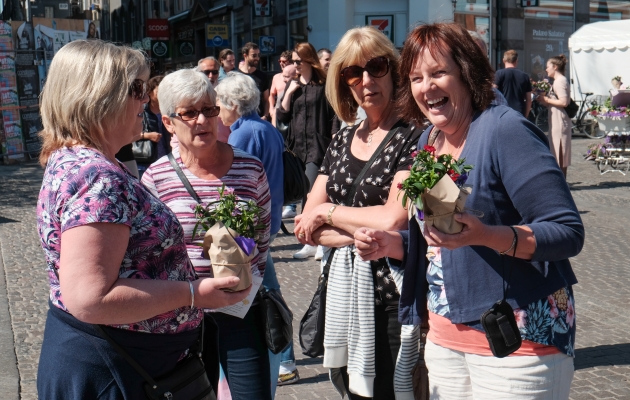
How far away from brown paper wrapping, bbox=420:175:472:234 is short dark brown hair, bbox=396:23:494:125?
0.51m

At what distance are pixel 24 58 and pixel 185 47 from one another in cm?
1760

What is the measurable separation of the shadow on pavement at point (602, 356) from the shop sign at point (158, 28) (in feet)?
111

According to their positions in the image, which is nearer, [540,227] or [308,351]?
[540,227]

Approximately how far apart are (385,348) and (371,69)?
44.5 inches

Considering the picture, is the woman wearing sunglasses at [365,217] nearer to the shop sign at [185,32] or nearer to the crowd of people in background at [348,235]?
the crowd of people in background at [348,235]

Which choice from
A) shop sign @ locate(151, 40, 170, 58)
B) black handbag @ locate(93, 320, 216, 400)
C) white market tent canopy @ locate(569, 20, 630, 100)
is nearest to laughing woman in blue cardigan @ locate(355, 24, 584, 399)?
black handbag @ locate(93, 320, 216, 400)

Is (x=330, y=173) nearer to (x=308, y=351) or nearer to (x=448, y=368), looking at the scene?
(x=308, y=351)

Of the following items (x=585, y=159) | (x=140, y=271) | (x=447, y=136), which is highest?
(x=447, y=136)

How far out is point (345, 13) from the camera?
23250 mm

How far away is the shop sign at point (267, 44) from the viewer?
26.5 meters

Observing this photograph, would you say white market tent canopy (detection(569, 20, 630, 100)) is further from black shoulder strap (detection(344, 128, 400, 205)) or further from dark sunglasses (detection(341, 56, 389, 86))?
black shoulder strap (detection(344, 128, 400, 205))

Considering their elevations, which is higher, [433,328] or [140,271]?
[140,271]

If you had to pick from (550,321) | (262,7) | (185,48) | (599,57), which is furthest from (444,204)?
(185,48)

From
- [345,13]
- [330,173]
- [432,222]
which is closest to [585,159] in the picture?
[345,13]
